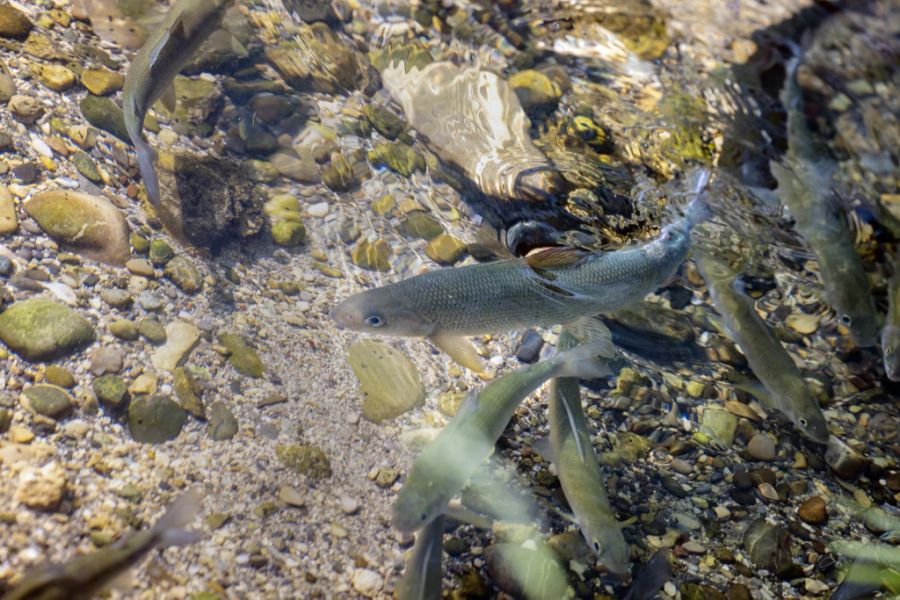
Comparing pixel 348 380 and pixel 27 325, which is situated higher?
pixel 27 325

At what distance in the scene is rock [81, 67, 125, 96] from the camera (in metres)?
5.00

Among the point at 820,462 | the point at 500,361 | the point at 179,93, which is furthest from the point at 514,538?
the point at 179,93

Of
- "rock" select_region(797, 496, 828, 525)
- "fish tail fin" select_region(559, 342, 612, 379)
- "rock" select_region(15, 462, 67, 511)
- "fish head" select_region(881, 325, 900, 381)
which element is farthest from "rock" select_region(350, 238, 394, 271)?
"fish head" select_region(881, 325, 900, 381)

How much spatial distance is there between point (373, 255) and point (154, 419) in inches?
92.1

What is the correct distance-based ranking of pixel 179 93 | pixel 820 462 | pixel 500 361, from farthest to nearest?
pixel 179 93
pixel 500 361
pixel 820 462

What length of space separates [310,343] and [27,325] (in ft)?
5.99

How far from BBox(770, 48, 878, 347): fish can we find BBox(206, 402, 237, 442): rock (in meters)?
5.05

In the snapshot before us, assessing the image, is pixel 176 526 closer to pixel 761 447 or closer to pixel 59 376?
pixel 59 376

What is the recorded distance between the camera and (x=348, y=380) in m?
4.16

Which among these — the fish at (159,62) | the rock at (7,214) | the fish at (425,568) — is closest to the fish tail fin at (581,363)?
the fish at (425,568)

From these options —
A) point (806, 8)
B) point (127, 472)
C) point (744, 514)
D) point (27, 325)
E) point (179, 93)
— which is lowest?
point (744, 514)

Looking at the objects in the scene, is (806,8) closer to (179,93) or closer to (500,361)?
(500,361)

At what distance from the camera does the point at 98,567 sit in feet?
7.63

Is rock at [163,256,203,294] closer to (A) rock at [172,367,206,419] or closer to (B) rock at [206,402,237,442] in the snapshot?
(A) rock at [172,367,206,419]
